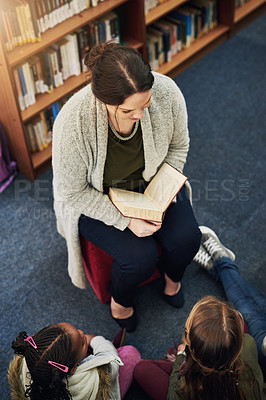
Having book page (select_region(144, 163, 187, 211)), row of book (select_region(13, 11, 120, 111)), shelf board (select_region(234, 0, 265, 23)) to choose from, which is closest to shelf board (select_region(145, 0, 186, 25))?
row of book (select_region(13, 11, 120, 111))

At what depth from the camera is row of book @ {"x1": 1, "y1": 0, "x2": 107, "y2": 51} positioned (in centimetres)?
212

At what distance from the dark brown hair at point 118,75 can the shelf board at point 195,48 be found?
1652 millimetres

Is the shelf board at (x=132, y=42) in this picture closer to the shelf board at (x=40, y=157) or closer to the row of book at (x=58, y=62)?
the row of book at (x=58, y=62)

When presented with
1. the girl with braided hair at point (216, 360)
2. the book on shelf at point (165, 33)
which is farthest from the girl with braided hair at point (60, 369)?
the book on shelf at point (165, 33)

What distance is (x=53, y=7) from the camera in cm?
227

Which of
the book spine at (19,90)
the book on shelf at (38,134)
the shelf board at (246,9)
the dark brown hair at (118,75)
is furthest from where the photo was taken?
the shelf board at (246,9)

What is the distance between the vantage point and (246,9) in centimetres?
350

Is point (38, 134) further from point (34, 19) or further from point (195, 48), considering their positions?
point (195, 48)

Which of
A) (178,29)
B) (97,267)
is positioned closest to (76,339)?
(97,267)

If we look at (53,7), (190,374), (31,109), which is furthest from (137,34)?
(190,374)

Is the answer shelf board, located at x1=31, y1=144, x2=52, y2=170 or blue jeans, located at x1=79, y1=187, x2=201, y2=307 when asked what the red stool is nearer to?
blue jeans, located at x1=79, y1=187, x2=201, y2=307

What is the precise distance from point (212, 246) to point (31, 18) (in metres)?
1.33

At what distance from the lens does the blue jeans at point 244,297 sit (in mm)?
1747

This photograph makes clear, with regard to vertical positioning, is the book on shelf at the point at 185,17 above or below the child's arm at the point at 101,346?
above
